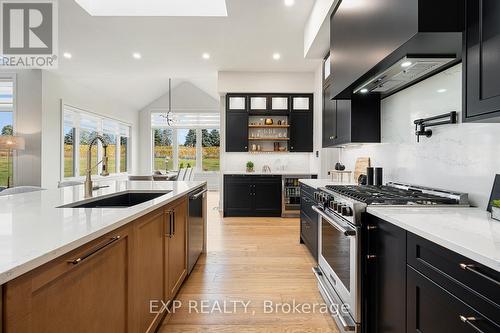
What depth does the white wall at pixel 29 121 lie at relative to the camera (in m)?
5.48

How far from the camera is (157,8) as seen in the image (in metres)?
3.65

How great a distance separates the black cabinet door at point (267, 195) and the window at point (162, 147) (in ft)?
17.4

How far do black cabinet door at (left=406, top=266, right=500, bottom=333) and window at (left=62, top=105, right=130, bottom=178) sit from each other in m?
5.72

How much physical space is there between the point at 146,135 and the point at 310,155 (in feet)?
20.7

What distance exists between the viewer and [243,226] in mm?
4801

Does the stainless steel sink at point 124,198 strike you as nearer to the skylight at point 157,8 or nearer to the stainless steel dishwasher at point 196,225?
the stainless steel dishwasher at point 196,225

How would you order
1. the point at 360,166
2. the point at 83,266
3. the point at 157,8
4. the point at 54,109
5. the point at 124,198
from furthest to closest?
the point at 54,109 → the point at 157,8 → the point at 360,166 → the point at 124,198 → the point at 83,266

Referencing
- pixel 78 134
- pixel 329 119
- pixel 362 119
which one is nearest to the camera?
pixel 362 119

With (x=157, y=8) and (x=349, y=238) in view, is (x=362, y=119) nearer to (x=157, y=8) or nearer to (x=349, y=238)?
(x=349, y=238)

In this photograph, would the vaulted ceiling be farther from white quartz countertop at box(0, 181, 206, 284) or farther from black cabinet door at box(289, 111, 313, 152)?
white quartz countertop at box(0, 181, 206, 284)

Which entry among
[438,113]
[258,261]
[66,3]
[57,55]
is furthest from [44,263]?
[57,55]

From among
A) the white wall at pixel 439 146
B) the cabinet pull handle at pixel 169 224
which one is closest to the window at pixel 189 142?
the white wall at pixel 439 146

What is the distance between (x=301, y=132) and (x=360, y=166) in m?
2.78

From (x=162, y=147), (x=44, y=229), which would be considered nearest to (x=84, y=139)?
(x=162, y=147)
